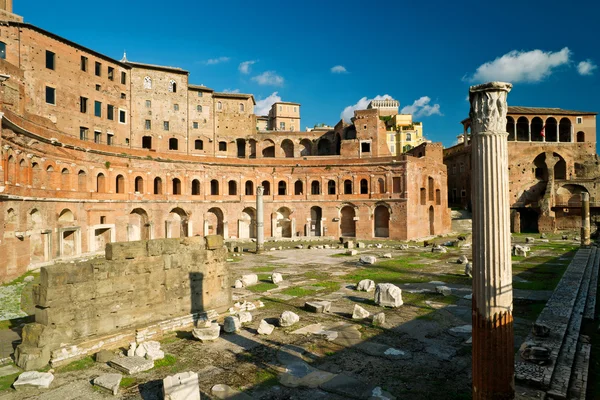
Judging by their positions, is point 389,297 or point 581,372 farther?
point 389,297

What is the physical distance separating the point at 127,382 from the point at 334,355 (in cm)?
433

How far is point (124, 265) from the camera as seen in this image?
1006cm

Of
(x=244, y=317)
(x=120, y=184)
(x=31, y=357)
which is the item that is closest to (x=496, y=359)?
(x=244, y=317)

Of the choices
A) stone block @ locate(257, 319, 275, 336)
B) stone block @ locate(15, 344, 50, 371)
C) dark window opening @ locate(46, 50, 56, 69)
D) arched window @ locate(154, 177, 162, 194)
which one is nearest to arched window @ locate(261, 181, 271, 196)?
arched window @ locate(154, 177, 162, 194)

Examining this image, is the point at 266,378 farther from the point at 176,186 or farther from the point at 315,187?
the point at 315,187

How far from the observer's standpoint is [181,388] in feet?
21.7

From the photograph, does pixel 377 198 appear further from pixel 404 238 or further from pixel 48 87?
pixel 48 87

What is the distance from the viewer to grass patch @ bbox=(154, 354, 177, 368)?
330 inches

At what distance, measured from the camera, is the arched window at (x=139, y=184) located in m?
32.5

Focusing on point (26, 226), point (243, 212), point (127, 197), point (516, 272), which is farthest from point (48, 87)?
point (516, 272)

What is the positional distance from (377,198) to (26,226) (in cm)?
2826

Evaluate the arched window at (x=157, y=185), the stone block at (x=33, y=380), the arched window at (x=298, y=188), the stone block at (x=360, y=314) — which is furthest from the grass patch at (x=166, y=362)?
the arched window at (x=298, y=188)

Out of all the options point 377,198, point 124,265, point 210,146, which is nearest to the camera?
point 124,265

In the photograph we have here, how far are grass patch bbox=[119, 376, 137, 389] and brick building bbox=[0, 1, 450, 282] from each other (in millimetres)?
16322
